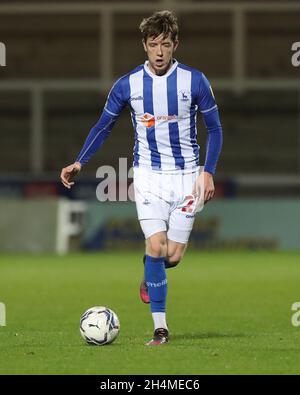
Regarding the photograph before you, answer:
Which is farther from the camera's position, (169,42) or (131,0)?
(131,0)

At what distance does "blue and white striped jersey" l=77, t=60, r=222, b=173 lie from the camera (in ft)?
23.3

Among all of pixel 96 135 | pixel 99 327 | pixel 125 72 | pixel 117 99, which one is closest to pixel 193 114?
pixel 117 99

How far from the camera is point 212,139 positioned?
23.7 feet

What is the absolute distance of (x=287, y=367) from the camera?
5.85m

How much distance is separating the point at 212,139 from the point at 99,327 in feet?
4.68

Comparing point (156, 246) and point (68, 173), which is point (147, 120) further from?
point (156, 246)

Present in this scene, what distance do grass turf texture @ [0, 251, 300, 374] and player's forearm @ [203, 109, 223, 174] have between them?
1.14m


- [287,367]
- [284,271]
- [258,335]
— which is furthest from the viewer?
[284,271]

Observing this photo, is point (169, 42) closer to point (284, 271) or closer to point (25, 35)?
point (284, 271)

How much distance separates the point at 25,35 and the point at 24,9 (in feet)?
1.87

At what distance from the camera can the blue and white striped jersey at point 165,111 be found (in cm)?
711

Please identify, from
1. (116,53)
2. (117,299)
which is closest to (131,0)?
(116,53)

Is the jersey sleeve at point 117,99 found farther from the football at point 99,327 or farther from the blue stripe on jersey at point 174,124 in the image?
the football at point 99,327

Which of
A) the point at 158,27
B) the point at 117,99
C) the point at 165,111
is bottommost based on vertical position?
the point at 165,111
